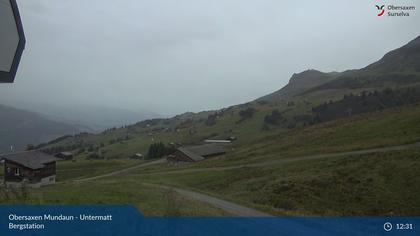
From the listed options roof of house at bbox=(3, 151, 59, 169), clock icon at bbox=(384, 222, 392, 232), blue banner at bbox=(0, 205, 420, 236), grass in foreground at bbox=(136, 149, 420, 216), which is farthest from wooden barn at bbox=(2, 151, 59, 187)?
clock icon at bbox=(384, 222, 392, 232)

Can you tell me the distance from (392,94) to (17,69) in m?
139

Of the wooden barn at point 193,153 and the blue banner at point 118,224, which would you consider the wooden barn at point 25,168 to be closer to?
the wooden barn at point 193,153

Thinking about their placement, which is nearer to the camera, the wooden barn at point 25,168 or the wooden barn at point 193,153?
the wooden barn at point 25,168

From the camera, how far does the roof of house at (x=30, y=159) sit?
58188 mm

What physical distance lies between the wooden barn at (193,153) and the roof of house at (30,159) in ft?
109

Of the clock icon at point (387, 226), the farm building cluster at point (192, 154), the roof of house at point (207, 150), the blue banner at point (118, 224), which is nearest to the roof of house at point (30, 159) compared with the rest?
the farm building cluster at point (192, 154)

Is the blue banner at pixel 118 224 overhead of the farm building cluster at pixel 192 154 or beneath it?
overhead

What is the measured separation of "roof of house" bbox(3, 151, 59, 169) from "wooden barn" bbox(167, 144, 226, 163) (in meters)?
33.1

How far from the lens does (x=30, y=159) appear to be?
197 ft

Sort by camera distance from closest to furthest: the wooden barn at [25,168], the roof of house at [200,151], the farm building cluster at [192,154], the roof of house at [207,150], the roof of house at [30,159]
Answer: the wooden barn at [25,168] → the roof of house at [30,159] → the farm building cluster at [192,154] → the roof of house at [200,151] → the roof of house at [207,150]

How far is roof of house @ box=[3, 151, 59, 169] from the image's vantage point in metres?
58.2

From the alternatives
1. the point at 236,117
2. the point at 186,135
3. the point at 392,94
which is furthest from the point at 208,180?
the point at 236,117

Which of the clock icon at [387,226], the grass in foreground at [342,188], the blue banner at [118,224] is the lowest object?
the grass in foreground at [342,188]

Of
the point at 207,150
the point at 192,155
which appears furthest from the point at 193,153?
the point at 207,150
